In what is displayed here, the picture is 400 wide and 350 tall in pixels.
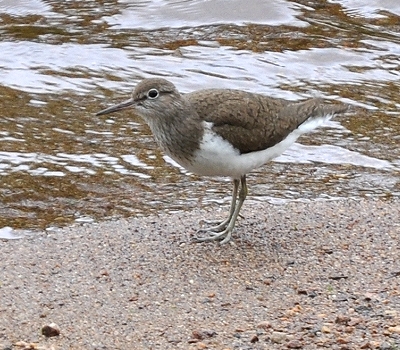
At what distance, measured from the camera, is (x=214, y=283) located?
580cm

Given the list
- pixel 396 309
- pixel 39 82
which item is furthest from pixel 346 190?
pixel 39 82

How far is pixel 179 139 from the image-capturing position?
20.4ft

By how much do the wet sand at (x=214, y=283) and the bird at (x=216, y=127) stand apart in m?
0.41

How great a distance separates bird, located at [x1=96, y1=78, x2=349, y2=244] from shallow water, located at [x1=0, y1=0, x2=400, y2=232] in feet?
3.59

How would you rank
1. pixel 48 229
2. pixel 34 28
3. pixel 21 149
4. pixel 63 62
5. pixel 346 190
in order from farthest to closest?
pixel 34 28, pixel 63 62, pixel 21 149, pixel 346 190, pixel 48 229

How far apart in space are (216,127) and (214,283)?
109cm

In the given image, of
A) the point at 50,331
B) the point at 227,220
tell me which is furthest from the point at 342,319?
the point at 227,220

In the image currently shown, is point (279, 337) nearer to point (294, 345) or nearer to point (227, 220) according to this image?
point (294, 345)

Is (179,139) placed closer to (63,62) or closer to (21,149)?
(21,149)

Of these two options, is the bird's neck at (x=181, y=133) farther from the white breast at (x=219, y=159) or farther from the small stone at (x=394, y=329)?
the small stone at (x=394, y=329)

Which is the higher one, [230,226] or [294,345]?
[294,345]

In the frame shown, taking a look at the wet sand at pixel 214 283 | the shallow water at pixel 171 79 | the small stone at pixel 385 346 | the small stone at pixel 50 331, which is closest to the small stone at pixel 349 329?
the wet sand at pixel 214 283

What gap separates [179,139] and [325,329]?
186 cm

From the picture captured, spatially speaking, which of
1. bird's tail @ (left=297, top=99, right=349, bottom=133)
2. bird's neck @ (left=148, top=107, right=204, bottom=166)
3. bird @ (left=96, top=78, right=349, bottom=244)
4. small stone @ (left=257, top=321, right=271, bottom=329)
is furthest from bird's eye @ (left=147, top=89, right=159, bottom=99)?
small stone @ (left=257, top=321, right=271, bottom=329)
